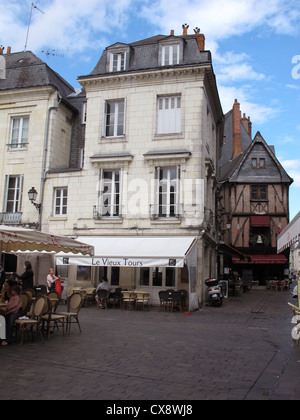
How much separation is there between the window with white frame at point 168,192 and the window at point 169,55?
4405mm

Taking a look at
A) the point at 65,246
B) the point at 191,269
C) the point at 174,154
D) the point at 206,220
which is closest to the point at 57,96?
the point at 174,154

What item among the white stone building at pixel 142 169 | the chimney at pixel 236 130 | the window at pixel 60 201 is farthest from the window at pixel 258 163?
the window at pixel 60 201

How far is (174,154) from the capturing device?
48.4ft

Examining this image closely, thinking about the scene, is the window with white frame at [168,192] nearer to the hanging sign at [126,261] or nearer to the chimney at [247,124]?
the hanging sign at [126,261]

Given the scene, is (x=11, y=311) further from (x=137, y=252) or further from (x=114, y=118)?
(x=114, y=118)

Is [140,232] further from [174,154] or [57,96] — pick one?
[57,96]

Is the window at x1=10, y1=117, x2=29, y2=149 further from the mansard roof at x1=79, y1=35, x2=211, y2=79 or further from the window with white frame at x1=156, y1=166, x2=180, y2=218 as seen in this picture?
Answer: the window with white frame at x1=156, y1=166, x2=180, y2=218

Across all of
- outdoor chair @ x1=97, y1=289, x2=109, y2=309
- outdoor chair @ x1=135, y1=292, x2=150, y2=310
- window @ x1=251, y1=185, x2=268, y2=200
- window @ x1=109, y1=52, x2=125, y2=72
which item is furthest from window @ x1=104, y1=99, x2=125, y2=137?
window @ x1=251, y1=185, x2=268, y2=200

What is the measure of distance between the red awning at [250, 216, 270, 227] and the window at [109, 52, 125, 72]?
17.6m

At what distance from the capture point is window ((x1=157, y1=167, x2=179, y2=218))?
1477cm

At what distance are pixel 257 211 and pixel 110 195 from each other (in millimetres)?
17673

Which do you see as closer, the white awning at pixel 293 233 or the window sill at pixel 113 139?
the white awning at pixel 293 233

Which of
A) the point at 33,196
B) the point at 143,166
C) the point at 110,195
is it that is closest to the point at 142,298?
the point at 110,195

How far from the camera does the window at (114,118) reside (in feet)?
53.2
